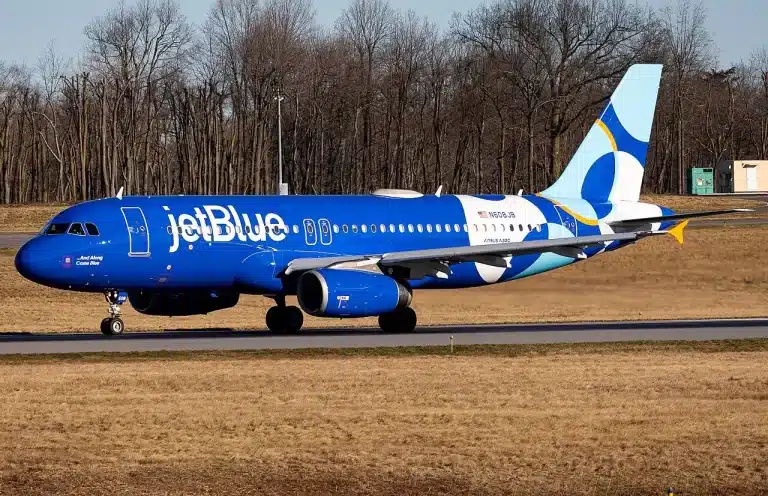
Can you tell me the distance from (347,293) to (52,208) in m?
61.6

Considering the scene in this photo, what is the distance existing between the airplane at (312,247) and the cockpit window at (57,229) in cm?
4

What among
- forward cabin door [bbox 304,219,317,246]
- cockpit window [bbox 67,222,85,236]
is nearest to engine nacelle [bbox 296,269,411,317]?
forward cabin door [bbox 304,219,317,246]

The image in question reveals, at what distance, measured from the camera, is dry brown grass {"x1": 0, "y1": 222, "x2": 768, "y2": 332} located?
45.5 m

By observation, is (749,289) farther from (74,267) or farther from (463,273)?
(74,267)

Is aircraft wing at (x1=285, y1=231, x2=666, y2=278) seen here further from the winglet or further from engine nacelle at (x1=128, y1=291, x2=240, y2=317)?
engine nacelle at (x1=128, y1=291, x2=240, y2=317)

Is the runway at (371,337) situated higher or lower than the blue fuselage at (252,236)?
lower

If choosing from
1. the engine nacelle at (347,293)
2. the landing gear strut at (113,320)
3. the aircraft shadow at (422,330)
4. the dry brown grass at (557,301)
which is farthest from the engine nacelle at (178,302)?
the dry brown grass at (557,301)

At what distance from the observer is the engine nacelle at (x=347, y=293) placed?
35.2 metres

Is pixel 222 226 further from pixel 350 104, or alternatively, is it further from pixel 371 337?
pixel 350 104

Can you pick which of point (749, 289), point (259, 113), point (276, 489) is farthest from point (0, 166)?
point (276, 489)

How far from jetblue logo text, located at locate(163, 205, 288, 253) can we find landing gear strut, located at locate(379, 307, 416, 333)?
362cm

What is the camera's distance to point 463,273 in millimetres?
40438

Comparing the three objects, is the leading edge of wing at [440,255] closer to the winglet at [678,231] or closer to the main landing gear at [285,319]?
the main landing gear at [285,319]

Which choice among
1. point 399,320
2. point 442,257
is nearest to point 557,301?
point 399,320
